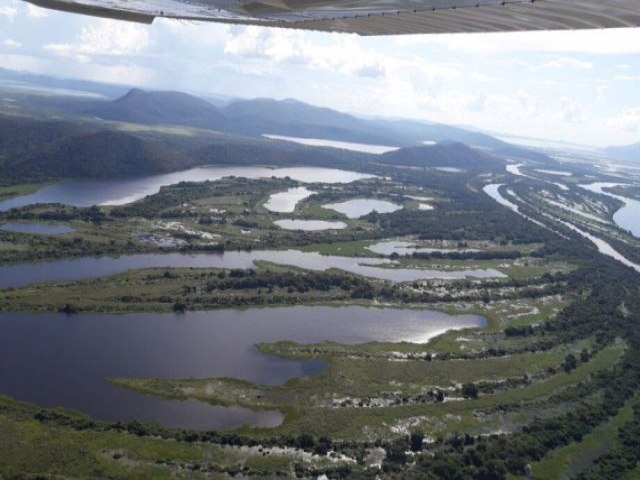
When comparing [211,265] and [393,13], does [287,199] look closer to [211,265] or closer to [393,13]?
[211,265]

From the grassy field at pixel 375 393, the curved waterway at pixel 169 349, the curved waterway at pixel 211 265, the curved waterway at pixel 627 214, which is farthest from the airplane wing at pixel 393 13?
the curved waterway at pixel 627 214

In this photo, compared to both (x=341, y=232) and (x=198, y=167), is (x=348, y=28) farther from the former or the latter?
Result: (x=198, y=167)

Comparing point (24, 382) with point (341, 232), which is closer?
point (24, 382)

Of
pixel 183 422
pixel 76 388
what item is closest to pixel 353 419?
pixel 183 422

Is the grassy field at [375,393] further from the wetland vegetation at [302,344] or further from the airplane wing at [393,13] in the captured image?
the airplane wing at [393,13]

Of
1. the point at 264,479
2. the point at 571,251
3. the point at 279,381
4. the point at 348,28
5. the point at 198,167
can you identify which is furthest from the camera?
the point at 198,167

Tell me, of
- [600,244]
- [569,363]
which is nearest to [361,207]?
[600,244]

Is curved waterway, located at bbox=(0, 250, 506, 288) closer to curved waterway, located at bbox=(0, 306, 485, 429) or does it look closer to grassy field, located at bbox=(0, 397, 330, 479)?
curved waterway, located at bbox=(0, 306, 485, 429)
